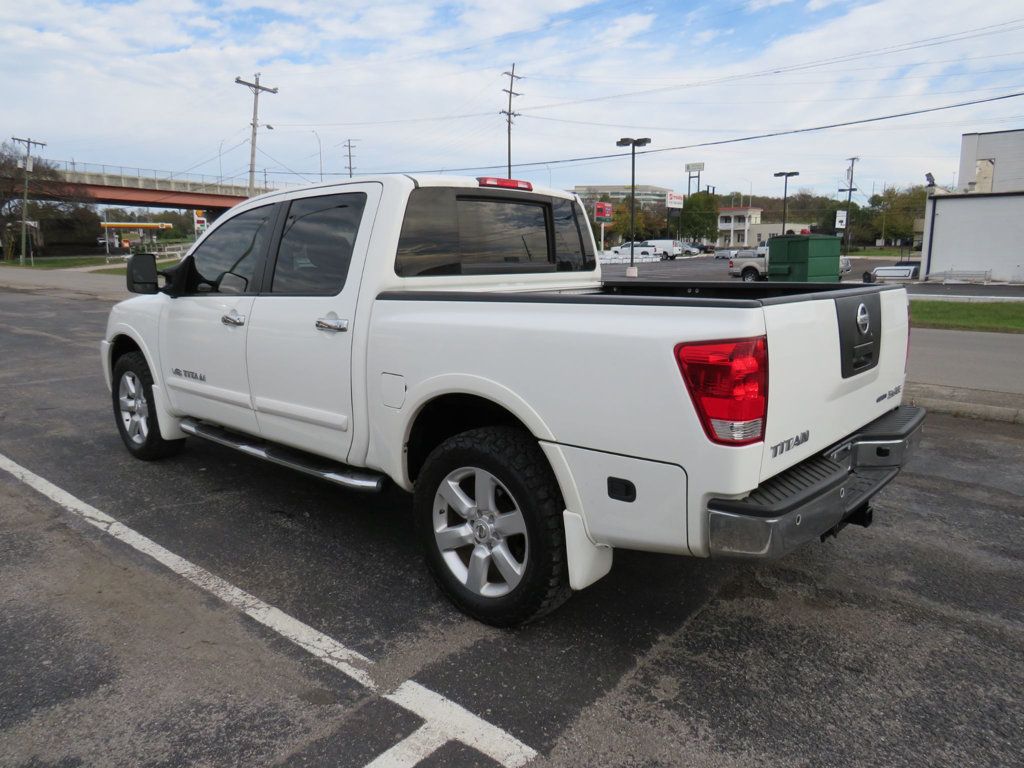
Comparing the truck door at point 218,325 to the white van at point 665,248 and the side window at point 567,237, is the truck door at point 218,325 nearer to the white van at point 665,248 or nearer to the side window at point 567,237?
the side window at point 567,237

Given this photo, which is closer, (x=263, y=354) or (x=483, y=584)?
(x=483, y=584)

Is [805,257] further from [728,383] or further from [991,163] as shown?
[991,163]

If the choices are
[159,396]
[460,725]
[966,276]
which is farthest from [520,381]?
[966,276]

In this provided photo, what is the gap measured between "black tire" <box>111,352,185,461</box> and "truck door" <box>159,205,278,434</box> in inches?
17.4

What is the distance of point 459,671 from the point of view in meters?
2.87

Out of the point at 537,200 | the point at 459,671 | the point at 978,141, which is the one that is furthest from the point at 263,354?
the point at 978,141

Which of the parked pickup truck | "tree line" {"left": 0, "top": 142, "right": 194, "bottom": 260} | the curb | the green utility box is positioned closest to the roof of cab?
the parked pickup truck

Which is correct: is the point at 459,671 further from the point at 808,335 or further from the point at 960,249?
the point at 960,249

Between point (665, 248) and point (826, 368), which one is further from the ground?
point (665, 248)

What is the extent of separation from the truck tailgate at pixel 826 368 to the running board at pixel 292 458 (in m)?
1.91

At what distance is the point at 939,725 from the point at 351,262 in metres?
3.05

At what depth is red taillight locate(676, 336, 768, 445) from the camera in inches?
93.7

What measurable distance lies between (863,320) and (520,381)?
4.79ft

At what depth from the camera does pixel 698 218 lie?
107 meters
